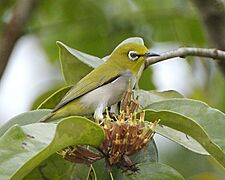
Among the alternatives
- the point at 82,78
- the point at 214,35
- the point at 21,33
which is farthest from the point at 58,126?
the point at 21,33

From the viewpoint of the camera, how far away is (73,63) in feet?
6.05

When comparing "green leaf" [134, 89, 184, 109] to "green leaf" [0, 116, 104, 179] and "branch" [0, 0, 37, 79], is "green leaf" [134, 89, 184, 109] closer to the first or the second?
"green leaf" [0, 116, 104, 179]

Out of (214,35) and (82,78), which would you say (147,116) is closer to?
(82,78)

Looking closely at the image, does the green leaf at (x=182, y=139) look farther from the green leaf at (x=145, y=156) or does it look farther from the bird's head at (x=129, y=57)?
the bird's head at (x=129, y=57)

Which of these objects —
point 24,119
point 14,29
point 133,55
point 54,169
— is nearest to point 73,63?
point 133,55

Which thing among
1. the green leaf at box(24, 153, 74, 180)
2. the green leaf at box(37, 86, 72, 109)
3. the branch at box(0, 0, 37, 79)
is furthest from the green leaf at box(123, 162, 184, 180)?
the branch at box(0, 0, 37, 79)

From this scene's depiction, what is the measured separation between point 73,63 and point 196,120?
0.41 meters

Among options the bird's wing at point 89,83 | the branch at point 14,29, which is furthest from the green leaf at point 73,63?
the branch at point 14,29

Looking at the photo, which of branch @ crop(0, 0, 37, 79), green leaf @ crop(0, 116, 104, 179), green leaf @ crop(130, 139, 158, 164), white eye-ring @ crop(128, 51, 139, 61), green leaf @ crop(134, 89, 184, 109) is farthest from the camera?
branch @ crop(0, 0, 37, 79)

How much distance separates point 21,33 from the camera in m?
2.76

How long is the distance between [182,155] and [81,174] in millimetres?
1897

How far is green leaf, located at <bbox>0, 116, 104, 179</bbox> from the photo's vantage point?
1273mm

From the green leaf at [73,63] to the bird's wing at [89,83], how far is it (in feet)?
0.10

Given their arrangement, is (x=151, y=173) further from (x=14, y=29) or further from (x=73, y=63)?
(x=14, y=29)
